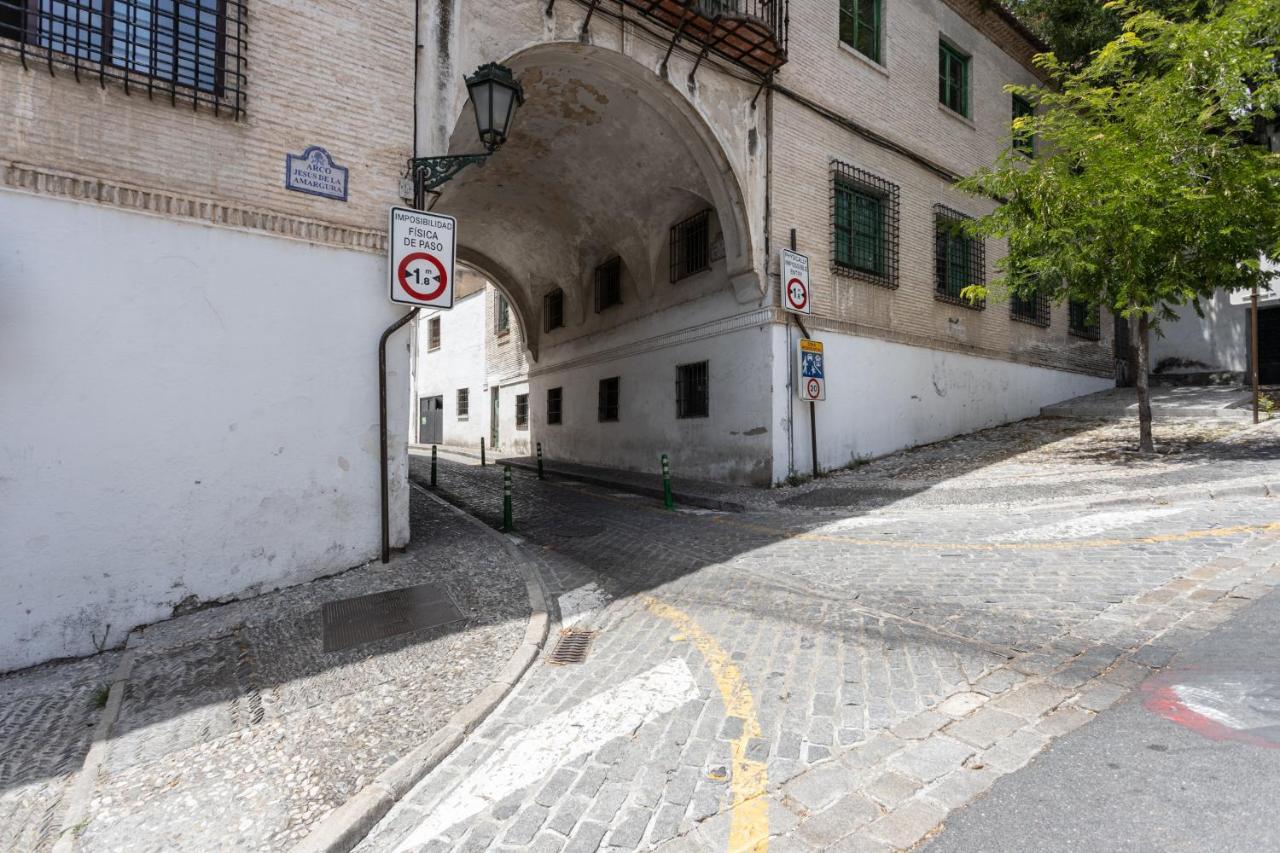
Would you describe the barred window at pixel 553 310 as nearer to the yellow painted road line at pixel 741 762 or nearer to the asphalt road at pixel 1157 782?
the yellow painted road line at pixel 741 762

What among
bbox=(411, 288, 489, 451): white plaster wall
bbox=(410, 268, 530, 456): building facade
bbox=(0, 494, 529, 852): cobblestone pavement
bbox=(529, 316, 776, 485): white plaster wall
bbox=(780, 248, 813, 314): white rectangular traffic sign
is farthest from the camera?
bbox=(411, 288, 489, 451): white plaster wall

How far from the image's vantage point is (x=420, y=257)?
21.7ft

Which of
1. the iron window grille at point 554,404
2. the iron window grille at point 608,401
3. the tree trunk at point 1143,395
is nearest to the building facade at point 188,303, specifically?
the iron window grille at point 608,401

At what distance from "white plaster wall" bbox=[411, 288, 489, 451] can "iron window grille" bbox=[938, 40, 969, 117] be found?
56.4 ft

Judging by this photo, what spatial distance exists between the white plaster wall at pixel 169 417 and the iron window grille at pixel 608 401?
9532 millimetres

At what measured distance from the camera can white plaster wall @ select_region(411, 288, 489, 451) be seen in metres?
25.0

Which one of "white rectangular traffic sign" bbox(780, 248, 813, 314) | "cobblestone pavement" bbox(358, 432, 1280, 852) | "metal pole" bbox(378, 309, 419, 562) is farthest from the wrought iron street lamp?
"white rectangular traffic sign" bbox(780, 248, 813, 314)

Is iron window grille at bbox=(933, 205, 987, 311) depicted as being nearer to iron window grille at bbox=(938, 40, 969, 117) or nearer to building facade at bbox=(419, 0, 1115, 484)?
building facade at bbox=(419, 0, 1115, 484)

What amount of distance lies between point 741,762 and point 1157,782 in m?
1.61

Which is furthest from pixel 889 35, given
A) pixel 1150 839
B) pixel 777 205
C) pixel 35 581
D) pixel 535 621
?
A: pixel 35 581

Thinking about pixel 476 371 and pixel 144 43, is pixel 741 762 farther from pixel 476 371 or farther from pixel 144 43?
pixel 476 371

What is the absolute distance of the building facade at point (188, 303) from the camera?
16.2 ft

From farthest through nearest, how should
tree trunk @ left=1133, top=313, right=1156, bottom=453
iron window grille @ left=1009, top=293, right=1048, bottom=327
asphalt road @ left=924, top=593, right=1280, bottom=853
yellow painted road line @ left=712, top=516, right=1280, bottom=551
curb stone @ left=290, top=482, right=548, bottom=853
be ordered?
iron window grille @ left=1009, top=293, right=1048, bottom=327 < tree trunk @ left=1133, top=313, right=1156, bottom=453 < yellow painted road line @ left=712, top=516, right=1280, bottom=551 < curb stone @ left=290, top=482, right=548, bottom=853 < asphalt road @ left=924, top=593, right=1280, bottom=853

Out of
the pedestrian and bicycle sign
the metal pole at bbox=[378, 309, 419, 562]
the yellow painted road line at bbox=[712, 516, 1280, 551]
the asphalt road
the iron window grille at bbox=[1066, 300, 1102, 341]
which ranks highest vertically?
the iron window grille at bbox=[1066, 300, 1102, 341]
